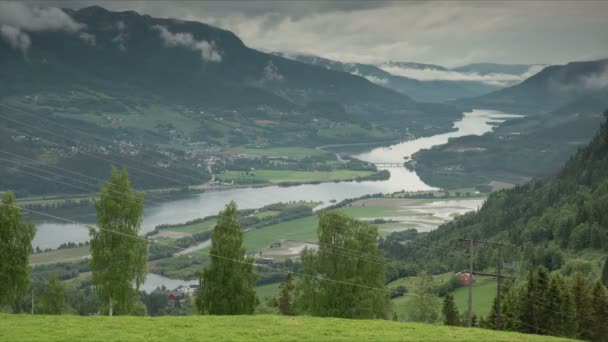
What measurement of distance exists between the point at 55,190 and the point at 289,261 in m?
86.3

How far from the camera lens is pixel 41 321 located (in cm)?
3034

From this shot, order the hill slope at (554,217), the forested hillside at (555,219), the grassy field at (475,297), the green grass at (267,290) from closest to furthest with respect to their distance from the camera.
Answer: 1. the grassy field at (475,297)
2. the forested hillside at (555,219)
3. the hill slope at (554,217)
4. the green grass at (267,290)

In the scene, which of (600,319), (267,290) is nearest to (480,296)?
(600,319)

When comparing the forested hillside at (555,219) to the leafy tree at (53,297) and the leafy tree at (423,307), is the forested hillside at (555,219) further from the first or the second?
the leafy tree at (53,297)

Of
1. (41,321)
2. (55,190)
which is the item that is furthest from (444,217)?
(41,321)

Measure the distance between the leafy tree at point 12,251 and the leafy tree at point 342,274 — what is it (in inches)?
590

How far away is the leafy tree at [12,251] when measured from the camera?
38.0 meters

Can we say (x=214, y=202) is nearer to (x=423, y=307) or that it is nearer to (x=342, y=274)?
(x=423, y=307)

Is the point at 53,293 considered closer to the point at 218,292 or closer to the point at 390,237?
the point at 218,292

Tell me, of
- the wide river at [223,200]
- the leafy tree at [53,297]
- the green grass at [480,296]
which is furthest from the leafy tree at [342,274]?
the wide river at [223,200]

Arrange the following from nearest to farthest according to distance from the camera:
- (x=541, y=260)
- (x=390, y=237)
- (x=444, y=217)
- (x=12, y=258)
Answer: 1. (x=12, y=258)
2. (x=541, y=260)
3. (x=390, y=237)
4. (x=444, y=217)

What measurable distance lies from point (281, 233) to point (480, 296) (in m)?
57.4

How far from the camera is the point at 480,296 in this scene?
70.9 m

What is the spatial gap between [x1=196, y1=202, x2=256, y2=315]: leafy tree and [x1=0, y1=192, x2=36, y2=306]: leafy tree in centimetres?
926
